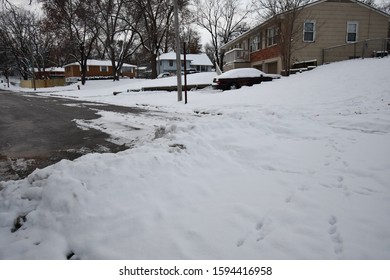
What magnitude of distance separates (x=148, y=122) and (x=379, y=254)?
313 inches

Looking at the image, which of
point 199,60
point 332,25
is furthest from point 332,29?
point 199,60

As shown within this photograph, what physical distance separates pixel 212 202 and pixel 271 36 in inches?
1019

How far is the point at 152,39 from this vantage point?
3788 cm

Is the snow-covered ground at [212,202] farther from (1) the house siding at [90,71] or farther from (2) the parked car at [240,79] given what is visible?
(1) the house siding at [90,71]

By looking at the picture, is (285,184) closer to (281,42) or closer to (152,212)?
(152,212)

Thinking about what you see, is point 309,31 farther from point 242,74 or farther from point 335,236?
point 335,236

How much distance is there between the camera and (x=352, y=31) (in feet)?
75.9

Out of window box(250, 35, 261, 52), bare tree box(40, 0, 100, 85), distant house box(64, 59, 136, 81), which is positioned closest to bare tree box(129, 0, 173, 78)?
bare tree box(40, 0, 100, 85)

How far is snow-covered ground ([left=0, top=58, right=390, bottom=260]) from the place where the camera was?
2617mm

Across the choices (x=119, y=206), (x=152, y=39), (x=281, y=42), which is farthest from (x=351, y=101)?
(x=152, y=39)

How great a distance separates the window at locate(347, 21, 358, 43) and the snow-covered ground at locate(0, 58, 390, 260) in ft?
69.3

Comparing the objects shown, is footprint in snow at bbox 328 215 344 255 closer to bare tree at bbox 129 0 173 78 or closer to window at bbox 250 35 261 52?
window at bbox 250 35 261 52

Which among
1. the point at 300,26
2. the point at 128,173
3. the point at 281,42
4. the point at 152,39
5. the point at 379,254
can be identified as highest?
the point at 152,39

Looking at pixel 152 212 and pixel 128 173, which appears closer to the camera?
pixel 152 212
